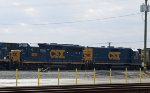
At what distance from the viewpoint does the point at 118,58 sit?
2596 inches

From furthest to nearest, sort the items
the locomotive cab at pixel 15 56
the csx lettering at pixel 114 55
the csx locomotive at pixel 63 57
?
the csx lettering at pixel 114 55, the csx locomotive at pixel 63 57, the locomotive cab at pixel 15 56

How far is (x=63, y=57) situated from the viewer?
202 feet

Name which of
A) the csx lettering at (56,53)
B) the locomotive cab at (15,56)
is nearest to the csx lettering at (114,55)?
the csx lettering at (56,53)

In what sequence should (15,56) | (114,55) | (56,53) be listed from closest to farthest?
(15,56), (56,53), (114,55)

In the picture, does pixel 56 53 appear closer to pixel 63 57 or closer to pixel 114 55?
pixel 63 57

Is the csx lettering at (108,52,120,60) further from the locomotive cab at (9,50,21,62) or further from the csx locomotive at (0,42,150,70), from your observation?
the locomotive cab at (9,50,21,62)

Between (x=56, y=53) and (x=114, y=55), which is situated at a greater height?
(x=56, y=53)

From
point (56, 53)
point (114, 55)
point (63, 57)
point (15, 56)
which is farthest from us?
point (114, 55)

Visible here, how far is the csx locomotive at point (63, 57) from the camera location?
57.8 meters

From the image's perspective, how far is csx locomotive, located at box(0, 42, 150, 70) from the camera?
57781mm

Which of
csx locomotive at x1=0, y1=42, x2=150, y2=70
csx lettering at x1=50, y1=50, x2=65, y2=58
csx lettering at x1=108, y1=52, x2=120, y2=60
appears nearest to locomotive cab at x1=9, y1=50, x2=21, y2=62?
csx locomotive at x1=0, y1=42, x2=150, y2=70

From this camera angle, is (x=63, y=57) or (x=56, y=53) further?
(x=63, y=57)

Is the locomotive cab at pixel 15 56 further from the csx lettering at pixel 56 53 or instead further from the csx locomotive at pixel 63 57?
the csx lettering at pixel 56 53

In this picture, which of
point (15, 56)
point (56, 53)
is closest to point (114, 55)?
point (56, 53)
